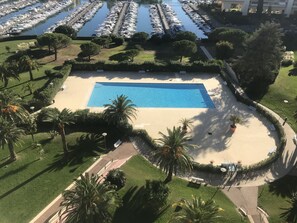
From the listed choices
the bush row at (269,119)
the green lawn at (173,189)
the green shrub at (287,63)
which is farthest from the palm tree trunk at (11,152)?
the green shrub at (287,63)

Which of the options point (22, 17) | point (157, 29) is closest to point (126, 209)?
point (157, 29)

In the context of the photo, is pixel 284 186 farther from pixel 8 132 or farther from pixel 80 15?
pixel 80 15

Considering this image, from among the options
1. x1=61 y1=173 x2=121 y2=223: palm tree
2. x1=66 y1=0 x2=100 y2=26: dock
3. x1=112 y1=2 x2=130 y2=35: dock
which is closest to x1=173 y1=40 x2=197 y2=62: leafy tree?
x1=112 y1=2 x2=130 y2=35: dock

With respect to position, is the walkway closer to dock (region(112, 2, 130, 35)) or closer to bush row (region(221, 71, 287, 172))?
bush row (region(221, 71, 287, 172))

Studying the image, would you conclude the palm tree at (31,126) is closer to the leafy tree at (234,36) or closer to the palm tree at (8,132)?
the palm tree at (8,132)

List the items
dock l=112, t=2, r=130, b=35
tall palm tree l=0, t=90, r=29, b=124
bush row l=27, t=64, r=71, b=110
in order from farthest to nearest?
dock l=112, t=2, r=130, b=35
bush row l=27, t=64, r=71, b=110
tall palm tree l=0, t=90, r=29, b=124
